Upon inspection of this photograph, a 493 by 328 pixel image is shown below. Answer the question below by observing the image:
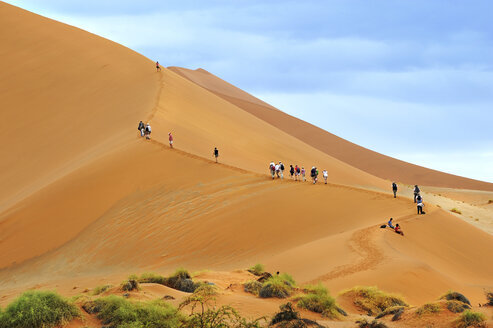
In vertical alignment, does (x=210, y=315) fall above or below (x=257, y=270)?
above

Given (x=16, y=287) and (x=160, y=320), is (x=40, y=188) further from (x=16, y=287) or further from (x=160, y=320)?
(x=160, y=320)

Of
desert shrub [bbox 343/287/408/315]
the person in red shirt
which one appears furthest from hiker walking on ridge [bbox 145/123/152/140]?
desert shrub [bbox 343/287/408/315]

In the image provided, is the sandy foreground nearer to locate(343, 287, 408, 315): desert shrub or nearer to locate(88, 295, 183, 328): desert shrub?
locate(88, 295, 183, 328): desert shrub

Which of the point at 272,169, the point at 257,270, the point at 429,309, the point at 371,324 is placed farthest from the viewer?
the point at 272,169

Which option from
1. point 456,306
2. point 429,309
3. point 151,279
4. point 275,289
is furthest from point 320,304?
point 151,279

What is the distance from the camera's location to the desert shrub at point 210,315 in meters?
8.53

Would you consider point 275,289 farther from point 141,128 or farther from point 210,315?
point 141,128

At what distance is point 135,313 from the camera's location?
9.31 metres

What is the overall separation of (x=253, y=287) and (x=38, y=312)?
16.2 ft

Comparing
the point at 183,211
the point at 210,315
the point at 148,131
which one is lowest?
the point at 210,315

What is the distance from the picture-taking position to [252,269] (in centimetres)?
1513

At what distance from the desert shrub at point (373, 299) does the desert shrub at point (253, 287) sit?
2.07m

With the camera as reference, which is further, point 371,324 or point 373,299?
point 373,299

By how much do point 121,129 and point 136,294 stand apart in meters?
20.3
